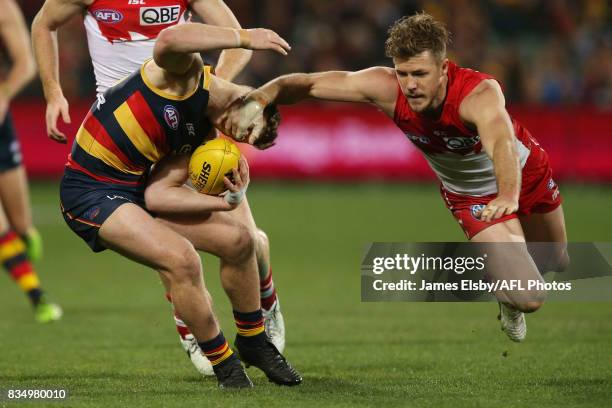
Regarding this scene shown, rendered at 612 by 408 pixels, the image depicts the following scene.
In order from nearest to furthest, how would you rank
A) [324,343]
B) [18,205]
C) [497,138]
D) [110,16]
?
[497,138]
[110,16]
[324,343]
[18,205]

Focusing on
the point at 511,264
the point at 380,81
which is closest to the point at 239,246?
the point at 380,81

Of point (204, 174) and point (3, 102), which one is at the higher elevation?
point (204, 174)

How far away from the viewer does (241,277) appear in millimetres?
6184

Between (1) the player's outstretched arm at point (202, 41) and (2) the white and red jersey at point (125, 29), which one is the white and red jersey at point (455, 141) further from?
(2) the white and red jersey at point (125, 29)

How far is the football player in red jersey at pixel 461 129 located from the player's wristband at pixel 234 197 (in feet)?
1.11

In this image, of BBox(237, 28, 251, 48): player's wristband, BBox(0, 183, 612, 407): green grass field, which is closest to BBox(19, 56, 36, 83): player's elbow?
BBox(0, 183, 612, 407): green grass field

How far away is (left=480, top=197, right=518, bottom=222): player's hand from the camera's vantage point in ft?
17.4

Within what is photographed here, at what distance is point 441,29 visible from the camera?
20.4ft

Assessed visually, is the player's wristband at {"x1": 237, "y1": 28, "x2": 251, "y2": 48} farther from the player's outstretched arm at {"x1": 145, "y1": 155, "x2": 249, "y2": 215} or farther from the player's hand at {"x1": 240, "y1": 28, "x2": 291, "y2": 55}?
the player's outstretched arm at {"x1": 145, "y1": 155, "x2": 249, "y2": 215}

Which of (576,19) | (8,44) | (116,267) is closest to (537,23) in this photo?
(576,19)

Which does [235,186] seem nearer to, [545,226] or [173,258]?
[173,258]

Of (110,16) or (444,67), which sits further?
(110,16)

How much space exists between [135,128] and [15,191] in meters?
4.36

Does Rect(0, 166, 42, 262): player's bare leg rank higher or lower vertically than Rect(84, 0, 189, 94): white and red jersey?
lower
